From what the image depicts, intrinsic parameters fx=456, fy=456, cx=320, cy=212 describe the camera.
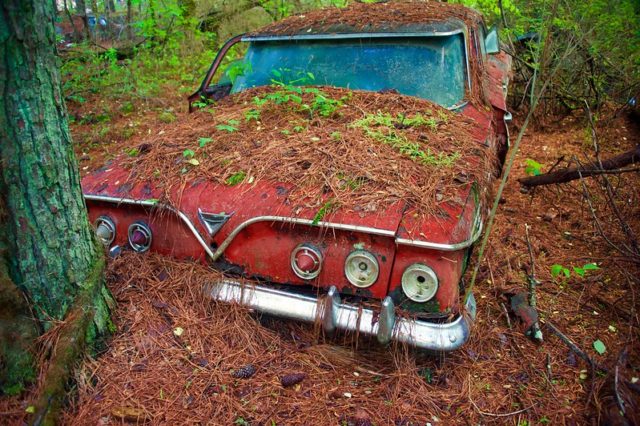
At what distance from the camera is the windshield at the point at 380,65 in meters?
3.62

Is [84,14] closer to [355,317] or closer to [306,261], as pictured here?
[306,261]

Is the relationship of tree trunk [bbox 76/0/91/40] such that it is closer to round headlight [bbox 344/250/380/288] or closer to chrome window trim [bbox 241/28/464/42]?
chrome window trim [bbox 241/28/464/42]

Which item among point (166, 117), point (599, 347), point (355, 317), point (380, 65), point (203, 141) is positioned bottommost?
point (166, 117)

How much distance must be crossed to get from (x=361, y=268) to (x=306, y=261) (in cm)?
28

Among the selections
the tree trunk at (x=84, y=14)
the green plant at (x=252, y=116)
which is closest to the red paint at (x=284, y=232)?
the green plant at (x=252, y=116)

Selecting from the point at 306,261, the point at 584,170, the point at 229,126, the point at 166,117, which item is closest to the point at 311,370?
the point at 306,261

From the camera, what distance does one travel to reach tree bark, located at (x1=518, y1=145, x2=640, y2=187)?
3.80 m

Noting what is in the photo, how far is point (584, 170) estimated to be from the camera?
13.0 feet

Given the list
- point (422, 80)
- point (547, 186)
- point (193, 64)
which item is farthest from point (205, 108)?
point (193, 64)

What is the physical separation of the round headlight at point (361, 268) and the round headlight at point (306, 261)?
0.15 metres

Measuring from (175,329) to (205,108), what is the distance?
2.12m

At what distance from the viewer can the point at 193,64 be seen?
9.87m

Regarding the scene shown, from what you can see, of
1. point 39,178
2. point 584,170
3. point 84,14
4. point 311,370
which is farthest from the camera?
point 84,14

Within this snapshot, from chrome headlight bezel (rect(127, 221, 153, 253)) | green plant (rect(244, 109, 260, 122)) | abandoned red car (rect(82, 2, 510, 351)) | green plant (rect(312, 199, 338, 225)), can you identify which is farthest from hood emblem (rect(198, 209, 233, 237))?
green plant (rect(244, 109, 260, 122))
